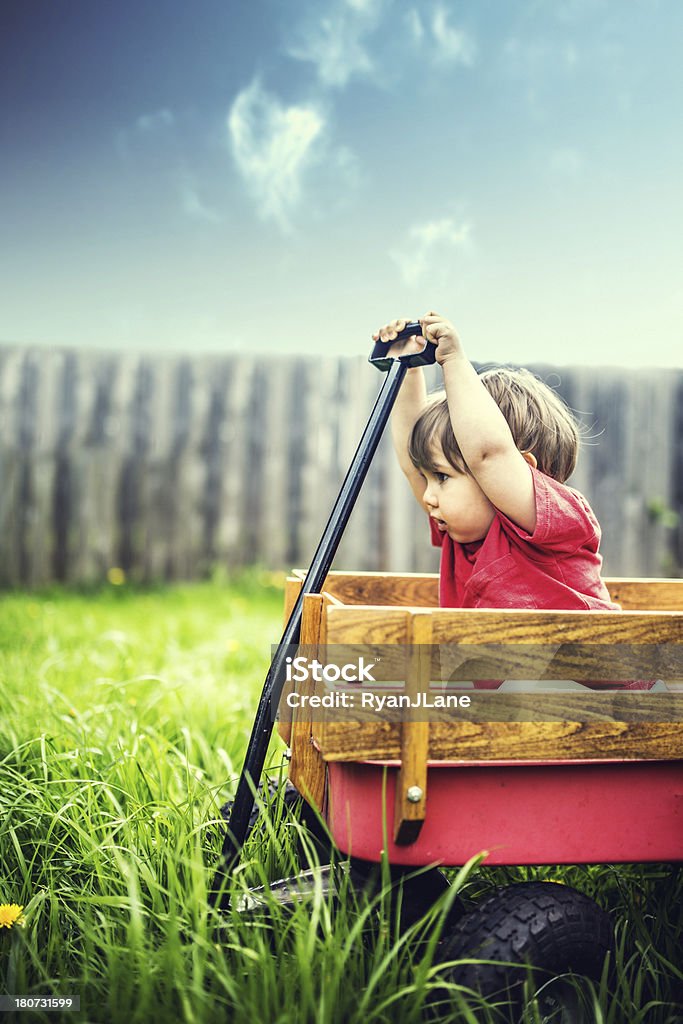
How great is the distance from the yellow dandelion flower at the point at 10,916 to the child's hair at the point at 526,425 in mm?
1156

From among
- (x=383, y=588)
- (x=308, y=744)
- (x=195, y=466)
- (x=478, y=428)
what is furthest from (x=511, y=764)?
(x=195, y=466)

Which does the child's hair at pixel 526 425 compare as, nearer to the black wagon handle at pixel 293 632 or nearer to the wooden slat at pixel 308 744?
the black wagon handle at pixel 293 632

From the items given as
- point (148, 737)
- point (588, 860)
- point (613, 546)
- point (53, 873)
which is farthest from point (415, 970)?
point (613, 546)

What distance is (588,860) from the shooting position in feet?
4.98

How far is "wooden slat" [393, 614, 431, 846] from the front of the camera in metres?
1.39

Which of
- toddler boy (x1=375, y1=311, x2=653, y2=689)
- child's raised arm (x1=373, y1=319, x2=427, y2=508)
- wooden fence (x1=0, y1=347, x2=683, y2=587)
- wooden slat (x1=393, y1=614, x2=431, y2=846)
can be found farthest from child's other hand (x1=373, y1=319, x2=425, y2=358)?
wooden fence (x1=0, y1=347, x2=683, y2=587)

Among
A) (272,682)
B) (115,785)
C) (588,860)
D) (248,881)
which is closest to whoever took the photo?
(588,860)

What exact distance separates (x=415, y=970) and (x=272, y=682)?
1.74 ft

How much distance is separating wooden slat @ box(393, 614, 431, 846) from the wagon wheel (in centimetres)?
19

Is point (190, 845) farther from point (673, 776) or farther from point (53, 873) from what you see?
point (673, 776)

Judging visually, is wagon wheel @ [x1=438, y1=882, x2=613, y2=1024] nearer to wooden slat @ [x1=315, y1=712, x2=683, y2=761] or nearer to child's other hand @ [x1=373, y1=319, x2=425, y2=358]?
wooden slat @ [x1=315, y1=712, x2=683, y2=761]

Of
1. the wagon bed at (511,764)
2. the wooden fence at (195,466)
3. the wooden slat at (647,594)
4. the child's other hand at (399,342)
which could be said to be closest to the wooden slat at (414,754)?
the wagon bed at (511,764)

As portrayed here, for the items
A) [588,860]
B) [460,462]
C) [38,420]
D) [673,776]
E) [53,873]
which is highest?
[38,420]

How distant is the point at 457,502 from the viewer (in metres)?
1.88
